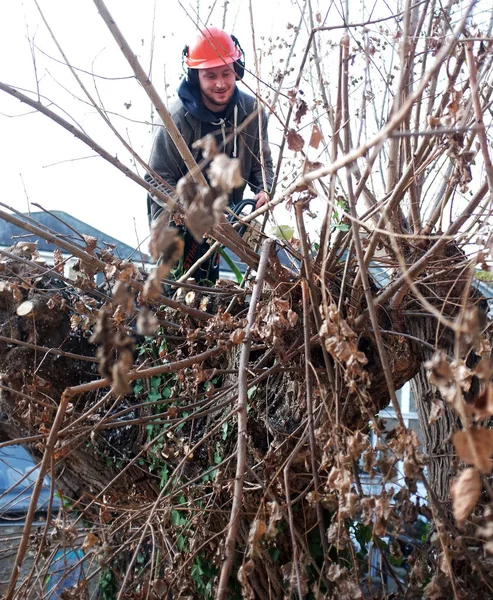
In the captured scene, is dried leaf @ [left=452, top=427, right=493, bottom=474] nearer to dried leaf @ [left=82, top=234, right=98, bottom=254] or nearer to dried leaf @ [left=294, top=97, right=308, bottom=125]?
dried leaf @ [left=294, top=97, right=308, bottom=125]

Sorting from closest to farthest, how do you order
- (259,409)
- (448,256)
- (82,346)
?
(448,256) < (259,409) < (82,346)

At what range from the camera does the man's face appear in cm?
371

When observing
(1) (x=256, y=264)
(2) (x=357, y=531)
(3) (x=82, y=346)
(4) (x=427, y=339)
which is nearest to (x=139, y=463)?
(3) (x=82, y=346)

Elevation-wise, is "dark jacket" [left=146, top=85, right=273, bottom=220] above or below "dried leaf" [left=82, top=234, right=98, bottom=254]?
above

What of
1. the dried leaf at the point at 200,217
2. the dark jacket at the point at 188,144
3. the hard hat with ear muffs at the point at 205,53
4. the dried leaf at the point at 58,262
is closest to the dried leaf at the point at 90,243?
the dried leaf at the point at 58,262

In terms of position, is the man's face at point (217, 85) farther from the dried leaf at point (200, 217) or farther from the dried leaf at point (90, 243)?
the dried leaf at point (200, 217)

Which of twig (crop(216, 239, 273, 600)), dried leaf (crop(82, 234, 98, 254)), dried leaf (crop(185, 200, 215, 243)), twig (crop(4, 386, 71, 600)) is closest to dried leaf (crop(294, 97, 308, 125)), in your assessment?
twig (crop(216, 239, 273, 600))

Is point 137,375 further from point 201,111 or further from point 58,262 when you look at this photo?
point 201,111

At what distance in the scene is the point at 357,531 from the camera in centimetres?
309

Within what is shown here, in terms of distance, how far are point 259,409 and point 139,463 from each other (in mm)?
780

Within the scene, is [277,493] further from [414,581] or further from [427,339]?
[427,339]

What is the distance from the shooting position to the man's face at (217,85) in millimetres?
3715

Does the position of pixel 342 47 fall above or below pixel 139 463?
above

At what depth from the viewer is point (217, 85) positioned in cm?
372
